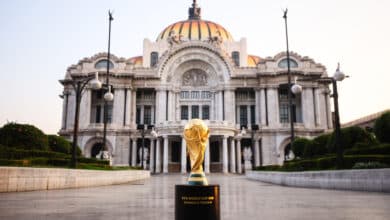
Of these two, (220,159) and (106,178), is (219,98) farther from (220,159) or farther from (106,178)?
(106,178)

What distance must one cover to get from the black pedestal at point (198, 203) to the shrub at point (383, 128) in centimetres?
1919

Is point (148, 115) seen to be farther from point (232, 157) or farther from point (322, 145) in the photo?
point (322, 145)

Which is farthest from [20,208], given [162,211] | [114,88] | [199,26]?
[199,26]

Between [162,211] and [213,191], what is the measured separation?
12.0 feet

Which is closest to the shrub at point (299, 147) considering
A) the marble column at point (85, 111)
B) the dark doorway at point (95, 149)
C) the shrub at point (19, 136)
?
the shrub at point (19, 136)

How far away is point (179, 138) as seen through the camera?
1941 inches

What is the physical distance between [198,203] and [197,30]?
66038 mm

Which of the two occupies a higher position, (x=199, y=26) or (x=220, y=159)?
(x=199, y=26)

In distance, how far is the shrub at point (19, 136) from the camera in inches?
910

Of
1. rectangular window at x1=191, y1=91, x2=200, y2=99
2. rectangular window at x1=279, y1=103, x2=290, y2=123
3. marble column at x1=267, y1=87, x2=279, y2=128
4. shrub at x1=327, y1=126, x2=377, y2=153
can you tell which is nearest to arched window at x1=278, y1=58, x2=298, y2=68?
marble column at x1=267, y1=87, x2=279, y2=128

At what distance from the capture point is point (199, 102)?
194 feet

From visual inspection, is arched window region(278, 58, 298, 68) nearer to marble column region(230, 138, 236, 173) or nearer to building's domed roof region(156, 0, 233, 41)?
building's domed roof region(156, 0, 233, 41)

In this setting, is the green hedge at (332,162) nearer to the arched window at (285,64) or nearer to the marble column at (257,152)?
the marble column at (257,152)

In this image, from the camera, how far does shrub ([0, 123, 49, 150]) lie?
23109mm
